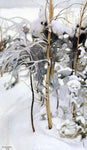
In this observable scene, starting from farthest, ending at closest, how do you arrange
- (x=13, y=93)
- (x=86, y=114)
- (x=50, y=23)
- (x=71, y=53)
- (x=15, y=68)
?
(x=13, y=93)
(x=86, y=114)
(x=71, y=53)
(x=15, y=68)
(x=50, y=23)

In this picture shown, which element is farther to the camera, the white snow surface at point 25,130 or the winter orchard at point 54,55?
the white snow surface at point 25,130

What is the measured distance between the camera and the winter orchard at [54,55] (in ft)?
6.36

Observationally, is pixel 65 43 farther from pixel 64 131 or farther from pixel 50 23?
pixel 64 131

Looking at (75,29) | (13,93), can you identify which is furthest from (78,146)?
(13,93)

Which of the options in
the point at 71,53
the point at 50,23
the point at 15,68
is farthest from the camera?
the point at 71,53

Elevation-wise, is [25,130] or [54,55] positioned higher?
[54,55]

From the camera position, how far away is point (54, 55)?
2225 mm

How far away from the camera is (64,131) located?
208cm

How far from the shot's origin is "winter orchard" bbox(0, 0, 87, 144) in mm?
1938

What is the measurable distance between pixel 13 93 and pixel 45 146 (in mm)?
1513

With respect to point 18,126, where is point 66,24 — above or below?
above

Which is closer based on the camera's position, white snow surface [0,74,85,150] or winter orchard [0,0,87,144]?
winter orchard [0,0,87,144]

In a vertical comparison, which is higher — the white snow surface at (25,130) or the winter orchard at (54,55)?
the winter orchard at (54,55)

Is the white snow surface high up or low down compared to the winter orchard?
down
